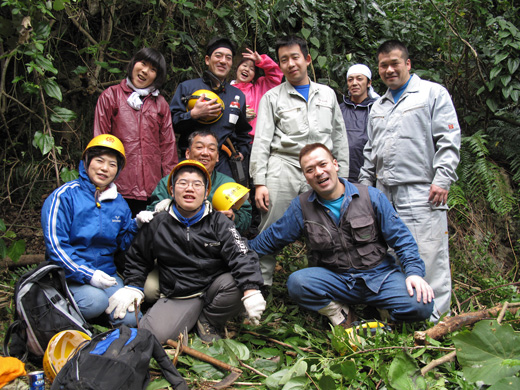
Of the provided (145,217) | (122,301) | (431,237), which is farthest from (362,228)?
(122,301)

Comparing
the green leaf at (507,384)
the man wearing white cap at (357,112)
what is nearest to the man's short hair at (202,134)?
the man wearing white cap at (357,112)

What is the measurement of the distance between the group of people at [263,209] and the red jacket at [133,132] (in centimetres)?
1

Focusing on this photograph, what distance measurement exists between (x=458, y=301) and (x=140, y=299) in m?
3.06

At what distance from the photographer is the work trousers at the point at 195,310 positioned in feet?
11.3

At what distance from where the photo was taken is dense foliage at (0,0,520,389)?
187 inches

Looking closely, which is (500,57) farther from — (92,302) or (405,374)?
(92,302)

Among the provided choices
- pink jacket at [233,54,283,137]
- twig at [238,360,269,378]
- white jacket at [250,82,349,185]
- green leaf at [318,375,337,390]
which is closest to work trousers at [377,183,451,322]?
white jacket at [250,82,349,185]

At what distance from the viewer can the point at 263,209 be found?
420cm

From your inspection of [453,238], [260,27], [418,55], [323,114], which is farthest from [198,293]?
[418,55]

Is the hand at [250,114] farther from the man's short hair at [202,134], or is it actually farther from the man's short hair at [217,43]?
the man's short hair at [202,134]

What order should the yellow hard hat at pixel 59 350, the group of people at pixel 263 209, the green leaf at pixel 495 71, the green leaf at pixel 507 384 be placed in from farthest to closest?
the green leaf at pixel 495 71 < the group of people at pixel 263 209 < the yellow hard hat at pixel 59 350 < the green leaf at pixel 507 384

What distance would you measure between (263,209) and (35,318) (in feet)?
6.97

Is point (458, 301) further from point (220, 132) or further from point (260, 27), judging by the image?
point (260, 27)

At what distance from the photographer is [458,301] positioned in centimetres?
428
